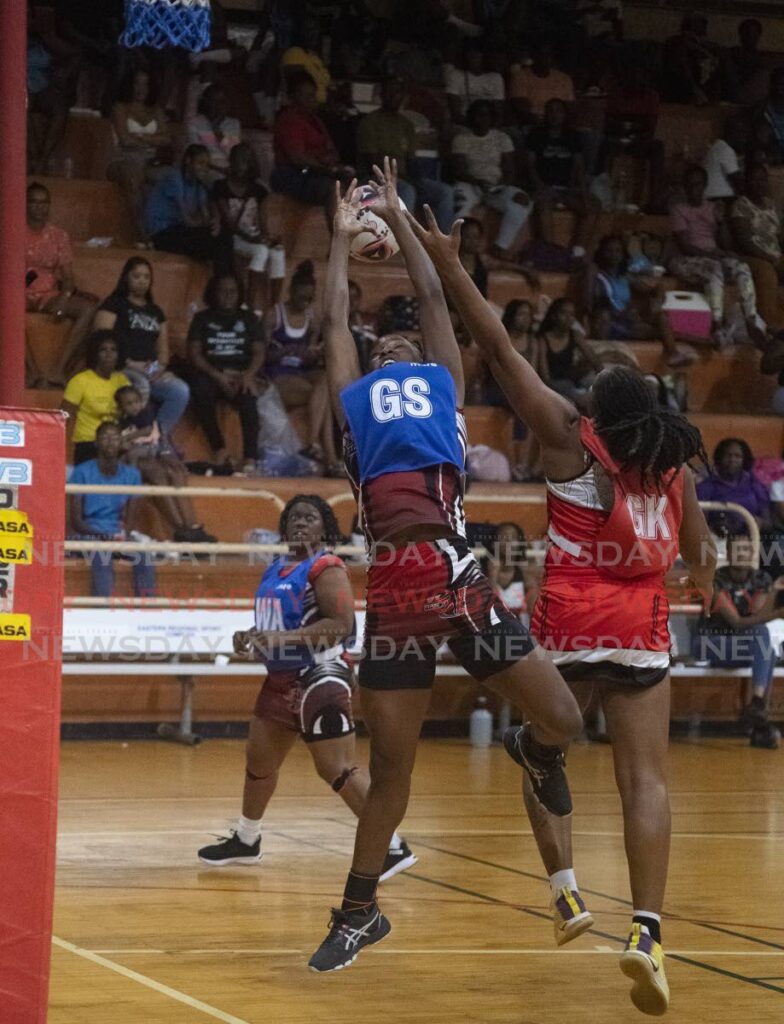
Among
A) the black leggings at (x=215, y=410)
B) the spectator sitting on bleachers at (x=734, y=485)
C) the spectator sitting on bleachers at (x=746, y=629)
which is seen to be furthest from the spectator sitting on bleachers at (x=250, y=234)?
the spectator sitting on bleachers at (x=746, y=629)

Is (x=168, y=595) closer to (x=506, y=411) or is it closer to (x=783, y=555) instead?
(x=506, y=411)

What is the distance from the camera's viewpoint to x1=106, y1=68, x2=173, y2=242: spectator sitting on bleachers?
15.5 m

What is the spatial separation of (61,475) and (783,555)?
35.5ft

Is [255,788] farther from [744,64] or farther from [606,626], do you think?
[744,64]

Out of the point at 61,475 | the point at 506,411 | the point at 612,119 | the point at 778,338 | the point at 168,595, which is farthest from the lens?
the point at 612,119

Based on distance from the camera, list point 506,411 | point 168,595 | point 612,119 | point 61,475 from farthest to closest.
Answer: point 612,119 < point 506,411 < point 168,595 < point 61,475

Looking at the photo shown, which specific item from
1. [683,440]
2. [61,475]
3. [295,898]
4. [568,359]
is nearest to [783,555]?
[568,359]

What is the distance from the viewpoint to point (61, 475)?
173 inches

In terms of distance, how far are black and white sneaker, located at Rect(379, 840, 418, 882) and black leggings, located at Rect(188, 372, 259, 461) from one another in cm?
690

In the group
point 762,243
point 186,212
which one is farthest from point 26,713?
point 762,243

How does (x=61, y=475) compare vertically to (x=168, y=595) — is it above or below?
above

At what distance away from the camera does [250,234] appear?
15203 mm

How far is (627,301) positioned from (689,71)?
159 inches

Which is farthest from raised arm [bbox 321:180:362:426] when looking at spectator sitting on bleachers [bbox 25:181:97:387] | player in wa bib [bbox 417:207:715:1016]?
spectator sitting on bleachers [bbox 25:181:97:387]
